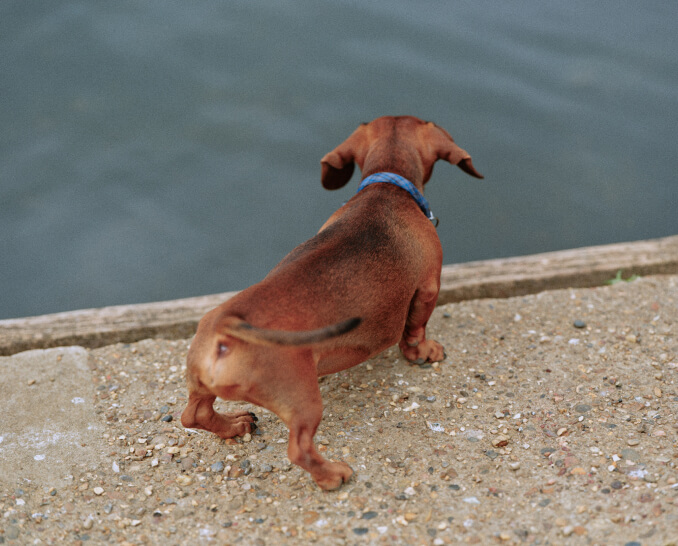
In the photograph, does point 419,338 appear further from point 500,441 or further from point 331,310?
point 331,310

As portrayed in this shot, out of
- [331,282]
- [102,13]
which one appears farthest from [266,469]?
[102,13]

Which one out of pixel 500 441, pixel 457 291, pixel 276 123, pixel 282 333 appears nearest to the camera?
pixel 282 333

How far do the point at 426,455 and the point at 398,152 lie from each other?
5.56ft

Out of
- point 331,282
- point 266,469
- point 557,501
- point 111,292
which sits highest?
point 331,282

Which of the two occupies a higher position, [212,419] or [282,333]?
[282,333]

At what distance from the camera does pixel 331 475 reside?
2.98 metres

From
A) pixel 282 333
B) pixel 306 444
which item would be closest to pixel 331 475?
pixel 306 444

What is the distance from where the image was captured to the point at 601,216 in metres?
5.73

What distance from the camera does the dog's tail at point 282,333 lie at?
2484 millimetres

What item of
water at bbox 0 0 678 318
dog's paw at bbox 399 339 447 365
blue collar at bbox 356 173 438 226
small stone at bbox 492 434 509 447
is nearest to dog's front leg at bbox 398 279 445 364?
dog's paw at bbox 399 339 447 365

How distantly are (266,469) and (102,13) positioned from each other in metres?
5.49

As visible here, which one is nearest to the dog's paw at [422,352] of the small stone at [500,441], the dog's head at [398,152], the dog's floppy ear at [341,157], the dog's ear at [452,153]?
the small stone at [500,441]

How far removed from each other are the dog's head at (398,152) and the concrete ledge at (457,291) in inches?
32.7

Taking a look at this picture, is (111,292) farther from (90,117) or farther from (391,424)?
(391,424)
